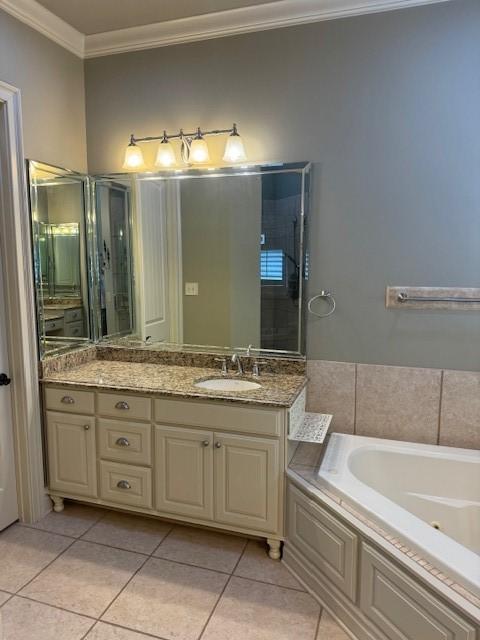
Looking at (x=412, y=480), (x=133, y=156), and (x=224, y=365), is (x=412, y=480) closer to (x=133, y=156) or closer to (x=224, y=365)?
(x=224, y=365)

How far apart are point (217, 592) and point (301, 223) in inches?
72.0

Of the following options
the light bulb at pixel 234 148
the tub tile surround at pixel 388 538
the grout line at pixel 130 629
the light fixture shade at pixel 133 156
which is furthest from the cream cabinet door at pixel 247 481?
the light fixture shade at pixel 133 156

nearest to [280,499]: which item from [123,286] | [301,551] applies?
[301,551]

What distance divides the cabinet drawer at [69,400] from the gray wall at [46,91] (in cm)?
127

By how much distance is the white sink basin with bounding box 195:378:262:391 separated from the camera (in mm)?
2508

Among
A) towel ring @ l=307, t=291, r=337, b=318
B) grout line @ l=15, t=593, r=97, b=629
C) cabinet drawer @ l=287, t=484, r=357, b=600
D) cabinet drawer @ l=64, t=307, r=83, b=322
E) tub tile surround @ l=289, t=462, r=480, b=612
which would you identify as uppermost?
towel ring @ l=307, t=291, r=337, b=318

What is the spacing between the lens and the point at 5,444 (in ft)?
7.97

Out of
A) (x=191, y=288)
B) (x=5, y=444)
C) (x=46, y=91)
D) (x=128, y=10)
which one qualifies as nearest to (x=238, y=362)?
(x=191, y=288)

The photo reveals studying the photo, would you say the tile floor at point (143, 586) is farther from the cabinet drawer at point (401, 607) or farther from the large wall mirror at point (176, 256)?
the large wall mirror at point (176, 256)

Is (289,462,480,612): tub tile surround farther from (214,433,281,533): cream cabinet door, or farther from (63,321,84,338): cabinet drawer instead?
(63,321,84,338): cabinet drawer

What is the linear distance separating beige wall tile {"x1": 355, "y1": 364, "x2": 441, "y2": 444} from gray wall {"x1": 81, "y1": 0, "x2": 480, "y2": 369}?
7 cm

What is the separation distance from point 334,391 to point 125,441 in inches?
45.6

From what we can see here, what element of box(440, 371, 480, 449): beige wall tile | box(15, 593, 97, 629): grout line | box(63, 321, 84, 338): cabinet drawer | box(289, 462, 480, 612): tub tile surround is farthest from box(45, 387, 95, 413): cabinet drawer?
box(440, 371, 480, 449): beige wall tile

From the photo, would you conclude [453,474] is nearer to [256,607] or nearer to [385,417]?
[385,417]
